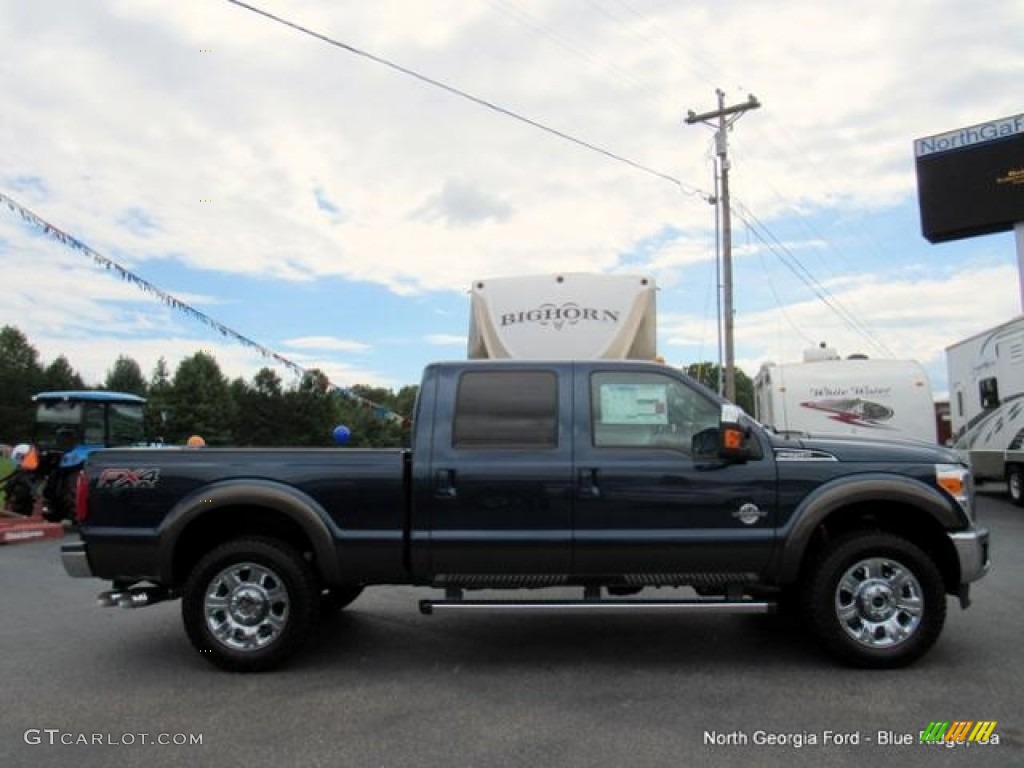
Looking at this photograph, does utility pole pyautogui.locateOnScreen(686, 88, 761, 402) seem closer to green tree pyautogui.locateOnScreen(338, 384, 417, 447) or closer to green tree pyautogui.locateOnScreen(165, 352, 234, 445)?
green tree pyautogui.locateOnScreen(338, 384, 417, 447)

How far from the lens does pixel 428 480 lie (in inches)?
204

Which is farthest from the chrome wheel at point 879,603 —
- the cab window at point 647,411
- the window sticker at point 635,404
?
the window sticker at point 635,404

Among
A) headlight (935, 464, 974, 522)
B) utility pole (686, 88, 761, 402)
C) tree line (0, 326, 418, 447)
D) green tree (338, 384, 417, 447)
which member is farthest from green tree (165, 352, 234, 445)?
headlight (935, 464, 974, 522)

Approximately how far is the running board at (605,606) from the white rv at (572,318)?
3544mm

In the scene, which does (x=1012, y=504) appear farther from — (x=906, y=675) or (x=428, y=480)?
(x=428, y=480)

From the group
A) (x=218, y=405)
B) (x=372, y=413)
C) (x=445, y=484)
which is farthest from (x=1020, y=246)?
(x=218, y=405)

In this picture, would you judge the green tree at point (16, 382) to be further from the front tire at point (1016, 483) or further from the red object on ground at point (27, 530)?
the front tire at point (1016, 483)

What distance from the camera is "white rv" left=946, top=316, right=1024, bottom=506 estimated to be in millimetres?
14227

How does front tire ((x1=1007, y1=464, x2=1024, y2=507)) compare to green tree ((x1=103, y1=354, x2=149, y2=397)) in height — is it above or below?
below

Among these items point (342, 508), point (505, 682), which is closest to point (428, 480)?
point (342, 508)

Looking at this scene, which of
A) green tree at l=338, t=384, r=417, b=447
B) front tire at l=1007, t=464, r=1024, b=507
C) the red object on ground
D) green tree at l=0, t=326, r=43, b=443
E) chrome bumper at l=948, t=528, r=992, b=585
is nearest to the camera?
chrome bumper at l=948, t=528, r=992, b=585

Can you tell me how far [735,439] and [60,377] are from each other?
91180 millimetres

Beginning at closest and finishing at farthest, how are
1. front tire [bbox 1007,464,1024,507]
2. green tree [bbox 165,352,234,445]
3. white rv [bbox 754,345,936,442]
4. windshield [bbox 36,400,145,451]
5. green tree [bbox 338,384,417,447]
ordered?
white rv [bbox 754,345,936,442] < windshield [bbox 36,400,145,451] < front tire [bbox 1007,464,1024,507] < green tree [bbox 338,384,417,447] < green tree [bbox 165,352,234,445]

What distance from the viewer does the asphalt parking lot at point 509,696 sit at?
3.95m
